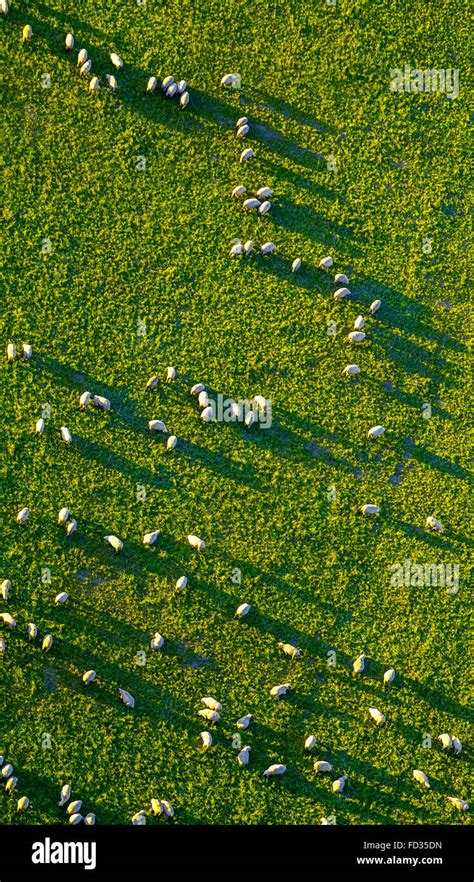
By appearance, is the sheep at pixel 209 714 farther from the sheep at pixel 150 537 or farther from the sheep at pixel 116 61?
the sheep at pixel 116 61

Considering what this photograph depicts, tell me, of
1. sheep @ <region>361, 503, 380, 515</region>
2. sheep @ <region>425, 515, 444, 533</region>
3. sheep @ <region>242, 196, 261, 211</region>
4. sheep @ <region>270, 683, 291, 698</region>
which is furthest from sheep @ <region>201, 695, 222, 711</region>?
sheep @ <region>242, 196, 261, 211</region>

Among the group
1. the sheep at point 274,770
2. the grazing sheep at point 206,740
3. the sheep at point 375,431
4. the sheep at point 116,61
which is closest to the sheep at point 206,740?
the grazing sheep at point 206,740

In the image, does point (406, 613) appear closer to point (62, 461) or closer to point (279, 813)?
point (279, 813)

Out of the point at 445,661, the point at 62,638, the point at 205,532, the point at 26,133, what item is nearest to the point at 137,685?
the point at 62,638

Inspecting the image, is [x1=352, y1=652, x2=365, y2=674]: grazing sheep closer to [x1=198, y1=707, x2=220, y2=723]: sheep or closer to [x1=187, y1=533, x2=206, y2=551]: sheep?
[x1=198, y1=707, x2=220, y2=723]: sheep

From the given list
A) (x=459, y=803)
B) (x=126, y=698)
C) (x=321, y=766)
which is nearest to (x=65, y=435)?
(x=126, y=698)

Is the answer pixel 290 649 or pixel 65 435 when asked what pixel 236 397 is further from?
pixel 290 649
